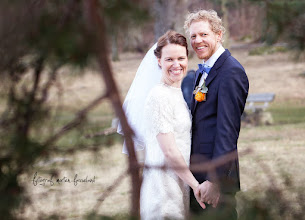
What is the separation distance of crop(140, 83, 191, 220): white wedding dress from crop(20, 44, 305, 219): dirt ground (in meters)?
0.30

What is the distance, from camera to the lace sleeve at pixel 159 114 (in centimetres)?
305

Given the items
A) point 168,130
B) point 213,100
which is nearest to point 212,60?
point 213,100

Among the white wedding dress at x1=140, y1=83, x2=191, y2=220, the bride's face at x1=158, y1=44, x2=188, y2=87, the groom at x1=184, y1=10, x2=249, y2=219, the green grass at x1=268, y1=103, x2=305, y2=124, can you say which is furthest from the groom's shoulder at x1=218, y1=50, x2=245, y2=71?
the green grass at x1=268, y1=103, x2=305, y2=124

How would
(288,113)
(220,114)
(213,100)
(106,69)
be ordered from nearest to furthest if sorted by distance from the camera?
(106,69)
(220,114)
(213,100)
(288,113)

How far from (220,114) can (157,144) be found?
19.1 inches

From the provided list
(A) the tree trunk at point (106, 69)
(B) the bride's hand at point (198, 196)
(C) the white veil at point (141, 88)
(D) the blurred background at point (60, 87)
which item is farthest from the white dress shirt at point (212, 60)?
(A) the tree trunk at point (106, 69)

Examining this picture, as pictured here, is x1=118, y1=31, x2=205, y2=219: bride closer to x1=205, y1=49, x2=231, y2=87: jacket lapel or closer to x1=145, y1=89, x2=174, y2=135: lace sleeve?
x1=145, y1=89, x2=174, y2=135: lace sleeve

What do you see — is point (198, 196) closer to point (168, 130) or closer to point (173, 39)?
point (168, 130)

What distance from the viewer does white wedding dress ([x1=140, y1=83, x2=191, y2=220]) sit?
3084 millimetres

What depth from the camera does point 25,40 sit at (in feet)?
4.25

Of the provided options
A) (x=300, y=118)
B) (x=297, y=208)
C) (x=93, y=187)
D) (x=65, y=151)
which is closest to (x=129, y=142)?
(x=65, y=151)

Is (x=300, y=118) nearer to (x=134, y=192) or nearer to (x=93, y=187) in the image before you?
(x=93, y=187)

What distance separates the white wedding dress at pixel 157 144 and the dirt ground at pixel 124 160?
0.30 metres

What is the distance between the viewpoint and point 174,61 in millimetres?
3195
